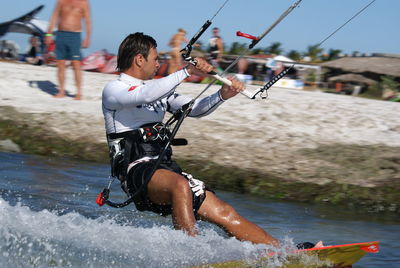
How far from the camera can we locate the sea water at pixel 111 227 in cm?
482

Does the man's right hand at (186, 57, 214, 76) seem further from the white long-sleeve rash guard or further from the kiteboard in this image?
the kiteboard

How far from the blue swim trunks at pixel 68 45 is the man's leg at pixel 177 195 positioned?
689cm

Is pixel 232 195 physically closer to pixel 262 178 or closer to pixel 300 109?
pixel 262 178

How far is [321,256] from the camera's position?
5012 mm

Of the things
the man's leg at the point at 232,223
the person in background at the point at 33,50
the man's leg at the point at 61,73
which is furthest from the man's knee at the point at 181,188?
the person in background at the point at 33,50

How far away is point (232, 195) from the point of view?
8055 millimetres

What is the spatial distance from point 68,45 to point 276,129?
3.85m

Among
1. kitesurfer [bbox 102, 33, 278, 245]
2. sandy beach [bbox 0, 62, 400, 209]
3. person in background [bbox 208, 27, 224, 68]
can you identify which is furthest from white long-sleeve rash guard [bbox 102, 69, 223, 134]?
person in background [bbox 208, 27, 224, 68]

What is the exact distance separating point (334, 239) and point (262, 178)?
2.04m

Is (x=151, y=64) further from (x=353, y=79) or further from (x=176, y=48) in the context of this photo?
(x=353, y=79)

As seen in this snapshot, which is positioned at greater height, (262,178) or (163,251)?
(163,251)

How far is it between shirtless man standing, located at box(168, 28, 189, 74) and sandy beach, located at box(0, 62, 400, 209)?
2.94 m

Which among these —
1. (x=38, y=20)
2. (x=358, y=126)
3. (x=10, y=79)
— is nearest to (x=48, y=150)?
(x=10, y=79)

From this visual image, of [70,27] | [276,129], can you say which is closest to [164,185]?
[276,129]
